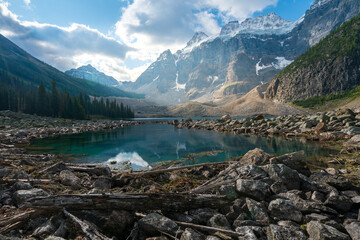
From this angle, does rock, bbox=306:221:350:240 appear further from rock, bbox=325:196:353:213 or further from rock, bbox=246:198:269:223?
rock, bbox=325:196:353:213

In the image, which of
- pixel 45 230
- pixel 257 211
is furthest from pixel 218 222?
pixel 45 230

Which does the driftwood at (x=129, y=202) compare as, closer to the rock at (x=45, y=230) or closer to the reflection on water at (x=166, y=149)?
the rock at (x=45, y=230)

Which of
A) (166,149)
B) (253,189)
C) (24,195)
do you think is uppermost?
(24,195)

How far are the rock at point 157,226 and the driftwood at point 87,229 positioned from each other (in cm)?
92

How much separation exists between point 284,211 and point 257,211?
778 millimetres

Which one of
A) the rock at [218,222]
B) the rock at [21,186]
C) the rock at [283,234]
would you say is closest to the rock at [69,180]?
the rock at [21,186]

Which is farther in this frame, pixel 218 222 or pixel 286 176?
pixel 286 176

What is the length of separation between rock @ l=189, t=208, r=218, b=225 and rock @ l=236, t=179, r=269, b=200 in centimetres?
143

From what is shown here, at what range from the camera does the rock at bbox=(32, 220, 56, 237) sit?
3.97 meters

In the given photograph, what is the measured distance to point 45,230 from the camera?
4.02 m

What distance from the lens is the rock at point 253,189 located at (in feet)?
19.6

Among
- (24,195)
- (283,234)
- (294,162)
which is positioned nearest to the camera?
(283,234)

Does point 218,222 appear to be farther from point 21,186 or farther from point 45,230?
point 21,186

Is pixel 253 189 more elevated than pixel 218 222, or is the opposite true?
pixel 253 189
